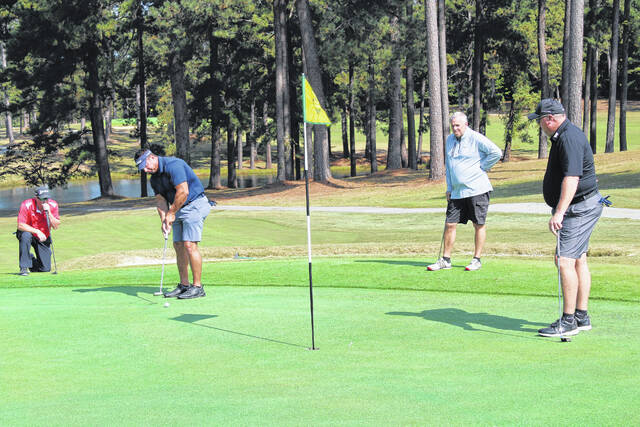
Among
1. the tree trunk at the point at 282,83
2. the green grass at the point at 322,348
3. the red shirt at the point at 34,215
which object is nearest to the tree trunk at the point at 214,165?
the tree trunk at the point at 282,83

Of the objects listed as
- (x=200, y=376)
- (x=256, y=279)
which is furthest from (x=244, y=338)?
(x=256, y=279)

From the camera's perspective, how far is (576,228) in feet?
23.5

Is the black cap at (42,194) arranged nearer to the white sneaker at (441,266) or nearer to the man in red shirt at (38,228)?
the man in red shirt at (38,228)

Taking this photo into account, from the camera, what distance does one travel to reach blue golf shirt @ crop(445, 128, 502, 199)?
11.2 meters

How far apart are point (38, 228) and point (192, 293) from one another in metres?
7.34

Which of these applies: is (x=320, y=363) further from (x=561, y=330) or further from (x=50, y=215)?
(x=50, y=215)

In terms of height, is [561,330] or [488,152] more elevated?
[488,152]

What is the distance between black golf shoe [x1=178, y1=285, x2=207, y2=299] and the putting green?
0.39 meters

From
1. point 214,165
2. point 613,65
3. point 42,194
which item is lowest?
point 214,165

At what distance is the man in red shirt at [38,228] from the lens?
15.5 metres

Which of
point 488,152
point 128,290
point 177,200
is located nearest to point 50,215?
point 128,290

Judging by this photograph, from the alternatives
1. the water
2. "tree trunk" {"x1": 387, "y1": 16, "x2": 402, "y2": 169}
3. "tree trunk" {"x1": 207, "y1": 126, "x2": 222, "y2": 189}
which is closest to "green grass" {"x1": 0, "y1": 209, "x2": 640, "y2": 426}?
"tree trunk" {"x1": 207, "y1": 126, "x2": 222, "y2": 189}

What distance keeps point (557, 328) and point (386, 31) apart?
43.9 m

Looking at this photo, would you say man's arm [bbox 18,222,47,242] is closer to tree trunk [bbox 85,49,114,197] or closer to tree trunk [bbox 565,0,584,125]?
tree trunk [bbox 565,0,584,125]
